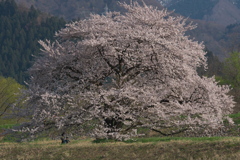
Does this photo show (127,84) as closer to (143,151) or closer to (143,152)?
(143,151)

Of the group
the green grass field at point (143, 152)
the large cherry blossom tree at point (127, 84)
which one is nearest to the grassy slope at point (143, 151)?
the green grass field at point (143, 152)

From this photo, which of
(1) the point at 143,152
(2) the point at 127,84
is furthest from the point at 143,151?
(2) the point at 127,84

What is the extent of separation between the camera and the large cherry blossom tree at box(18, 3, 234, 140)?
18766 mm

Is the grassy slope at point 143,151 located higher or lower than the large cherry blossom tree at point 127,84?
lower

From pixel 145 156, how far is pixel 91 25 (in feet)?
30.0

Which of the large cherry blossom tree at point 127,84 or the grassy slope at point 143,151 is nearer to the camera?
the grassy slope at point 143,151

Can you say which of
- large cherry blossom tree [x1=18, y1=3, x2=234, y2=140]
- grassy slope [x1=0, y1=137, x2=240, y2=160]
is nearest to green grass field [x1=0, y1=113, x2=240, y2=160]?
grassy slope [x1=0, y1=137, x2=240, y2=160]

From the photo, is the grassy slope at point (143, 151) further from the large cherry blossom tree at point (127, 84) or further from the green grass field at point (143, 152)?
the large cherry blossom tree at point (127, 84)

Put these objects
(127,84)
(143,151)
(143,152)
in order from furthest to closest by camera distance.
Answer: (127,84)
(143,151)
(143,152)

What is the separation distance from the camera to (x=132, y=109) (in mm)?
19828

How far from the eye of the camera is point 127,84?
19875 millimetres

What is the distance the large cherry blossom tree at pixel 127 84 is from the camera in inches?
739

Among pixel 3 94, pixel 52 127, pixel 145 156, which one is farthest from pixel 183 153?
pixel 3 94

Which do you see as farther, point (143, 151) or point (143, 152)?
point (143, 151)
